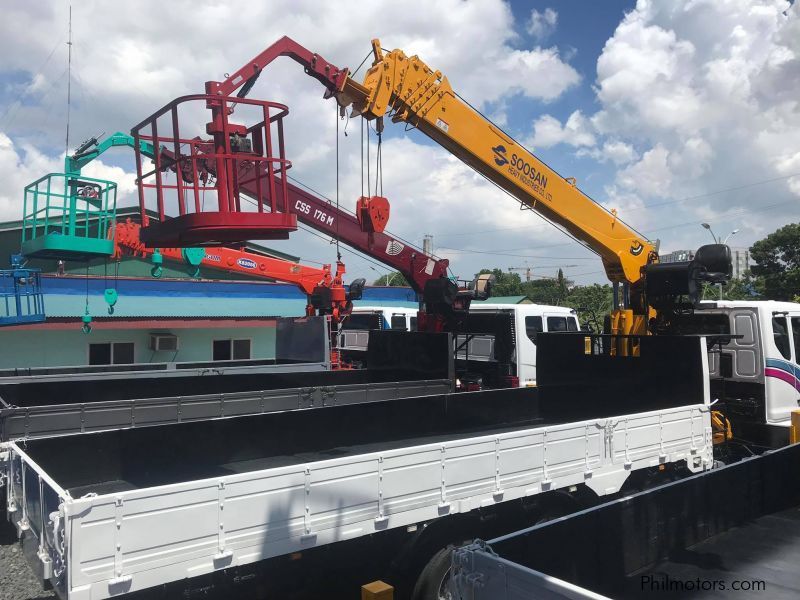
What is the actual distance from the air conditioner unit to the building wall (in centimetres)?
18

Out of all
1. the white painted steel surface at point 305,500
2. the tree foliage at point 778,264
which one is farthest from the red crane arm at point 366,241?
the tree foliage at point 778,264

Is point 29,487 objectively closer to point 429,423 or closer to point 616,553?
point 616,553

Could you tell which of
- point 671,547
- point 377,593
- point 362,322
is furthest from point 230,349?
point 377,593

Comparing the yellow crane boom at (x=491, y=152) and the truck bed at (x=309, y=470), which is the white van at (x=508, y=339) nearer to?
the yellow crane boom at (x=491, y=152)

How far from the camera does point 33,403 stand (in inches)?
292

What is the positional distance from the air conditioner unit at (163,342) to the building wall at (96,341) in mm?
180

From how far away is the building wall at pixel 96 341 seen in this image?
52.6 feet

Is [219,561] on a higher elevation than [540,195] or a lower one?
lower

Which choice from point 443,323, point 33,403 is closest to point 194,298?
point 443,323

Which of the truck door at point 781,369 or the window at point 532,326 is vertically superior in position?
the window at point 532,326

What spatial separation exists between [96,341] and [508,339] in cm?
1193

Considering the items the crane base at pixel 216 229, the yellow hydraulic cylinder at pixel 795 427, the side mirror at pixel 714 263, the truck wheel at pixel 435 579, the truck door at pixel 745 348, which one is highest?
the crane base at pixel 216 229

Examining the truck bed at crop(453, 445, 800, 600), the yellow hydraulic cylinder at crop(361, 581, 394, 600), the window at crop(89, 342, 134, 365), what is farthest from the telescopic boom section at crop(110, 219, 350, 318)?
the yellow hydraulic cylinder at crop(361, 581, 394, 600)

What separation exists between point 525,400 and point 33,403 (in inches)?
232
